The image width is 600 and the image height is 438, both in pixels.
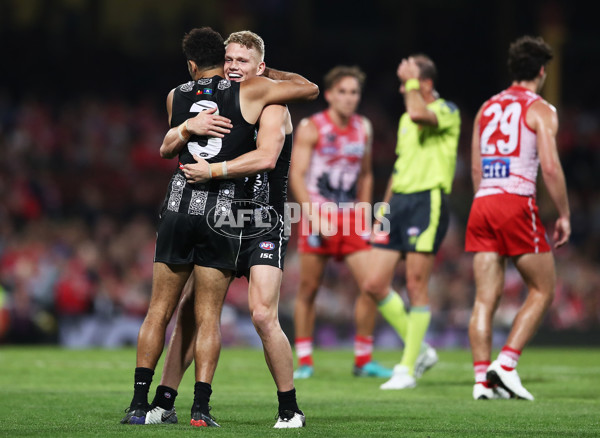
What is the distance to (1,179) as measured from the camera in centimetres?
1734

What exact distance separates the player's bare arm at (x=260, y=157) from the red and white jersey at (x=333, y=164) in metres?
4.10

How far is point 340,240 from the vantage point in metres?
10.0

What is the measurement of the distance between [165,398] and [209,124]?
1.63 metres

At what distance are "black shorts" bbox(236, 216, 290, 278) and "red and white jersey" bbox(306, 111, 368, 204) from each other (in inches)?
162

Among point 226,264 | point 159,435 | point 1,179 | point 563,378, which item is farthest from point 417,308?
point 1,179

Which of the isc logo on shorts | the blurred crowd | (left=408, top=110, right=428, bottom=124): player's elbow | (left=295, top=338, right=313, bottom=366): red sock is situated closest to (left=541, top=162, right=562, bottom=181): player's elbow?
the isc logo on shorts

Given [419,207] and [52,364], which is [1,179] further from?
[419,207]

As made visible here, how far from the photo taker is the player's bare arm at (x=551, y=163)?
25.3 ft

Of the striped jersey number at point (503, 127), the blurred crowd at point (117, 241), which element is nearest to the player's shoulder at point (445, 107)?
the striped jersey number at point (503, 127)

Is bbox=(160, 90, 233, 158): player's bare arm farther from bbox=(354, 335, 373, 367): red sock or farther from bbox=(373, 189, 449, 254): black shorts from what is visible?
bbox=(354, 335, 373, 367): red sock

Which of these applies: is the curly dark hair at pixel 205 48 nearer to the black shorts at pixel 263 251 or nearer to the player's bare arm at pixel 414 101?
the black shorts at pixel 263 251

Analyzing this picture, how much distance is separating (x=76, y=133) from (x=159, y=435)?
14.5 meters

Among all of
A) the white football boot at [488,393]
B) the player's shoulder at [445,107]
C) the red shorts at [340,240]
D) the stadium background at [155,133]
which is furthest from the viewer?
the stadium background at [155,133]

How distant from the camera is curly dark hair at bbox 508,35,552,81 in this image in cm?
807
